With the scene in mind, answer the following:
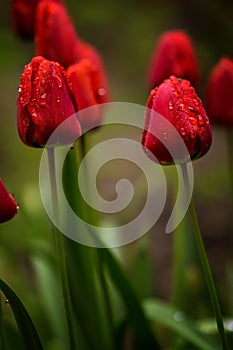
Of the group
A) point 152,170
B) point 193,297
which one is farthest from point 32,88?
point 152,170

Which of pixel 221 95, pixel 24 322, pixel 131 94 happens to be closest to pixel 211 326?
pixel 221 95

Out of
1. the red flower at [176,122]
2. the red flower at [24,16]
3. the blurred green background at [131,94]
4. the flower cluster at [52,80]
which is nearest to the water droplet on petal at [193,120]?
the red flower at [176,122]

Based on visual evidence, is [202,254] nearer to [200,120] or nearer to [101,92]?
[200,120]

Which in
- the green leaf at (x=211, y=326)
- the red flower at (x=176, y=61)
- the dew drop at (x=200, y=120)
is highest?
the red flower at (x=176, y=61)

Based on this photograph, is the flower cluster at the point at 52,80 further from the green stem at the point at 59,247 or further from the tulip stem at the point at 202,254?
the tulip stem at the point at 202,254

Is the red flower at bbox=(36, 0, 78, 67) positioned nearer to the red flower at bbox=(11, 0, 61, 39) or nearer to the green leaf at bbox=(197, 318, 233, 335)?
the red flower at bbox=(11, 0, 61, 39)

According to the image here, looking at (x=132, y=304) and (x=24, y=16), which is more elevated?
(x=24, y=16)

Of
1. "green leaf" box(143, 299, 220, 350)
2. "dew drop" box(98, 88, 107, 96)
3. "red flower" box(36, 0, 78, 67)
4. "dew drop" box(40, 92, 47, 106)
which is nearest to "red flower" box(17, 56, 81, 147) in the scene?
"dew drop" box(40, 92, 47, 106)
